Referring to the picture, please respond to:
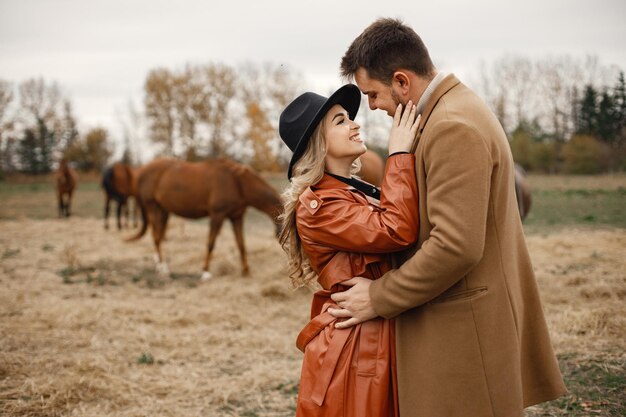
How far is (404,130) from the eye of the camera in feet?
6.56

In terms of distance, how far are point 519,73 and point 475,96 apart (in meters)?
23.3

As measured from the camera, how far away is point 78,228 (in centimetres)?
1588

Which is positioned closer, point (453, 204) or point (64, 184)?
point (453, 204)

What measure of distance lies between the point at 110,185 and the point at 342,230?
15.8m

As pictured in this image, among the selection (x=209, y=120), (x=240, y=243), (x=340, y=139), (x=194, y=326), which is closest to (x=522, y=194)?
(x=240, y=243)

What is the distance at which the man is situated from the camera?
1.73 metres

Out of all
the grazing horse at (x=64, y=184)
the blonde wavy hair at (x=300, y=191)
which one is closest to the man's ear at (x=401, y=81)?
the blonde wavy hair at (x=300, y=191)

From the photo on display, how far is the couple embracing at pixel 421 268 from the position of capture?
69.0 inches

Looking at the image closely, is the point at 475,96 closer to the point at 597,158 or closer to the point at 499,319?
the point at 499,319

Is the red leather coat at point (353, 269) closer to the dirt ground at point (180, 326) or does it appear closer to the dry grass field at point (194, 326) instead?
the dirt ground at point (180, 326)

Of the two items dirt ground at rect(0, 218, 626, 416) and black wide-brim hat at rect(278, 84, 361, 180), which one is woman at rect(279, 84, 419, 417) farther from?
dirt ground at rect(0, 218, 626, 416)

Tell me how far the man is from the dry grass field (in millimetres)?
2116

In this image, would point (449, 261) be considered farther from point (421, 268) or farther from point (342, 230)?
point (342, 230)

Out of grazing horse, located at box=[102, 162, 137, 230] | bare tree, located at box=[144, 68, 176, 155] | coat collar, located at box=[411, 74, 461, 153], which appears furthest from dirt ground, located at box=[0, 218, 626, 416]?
bare tree, located at box=[144, 68, 176, 155]
